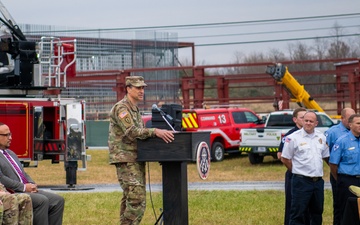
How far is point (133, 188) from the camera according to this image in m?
10.1

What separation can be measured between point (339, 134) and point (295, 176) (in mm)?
1050

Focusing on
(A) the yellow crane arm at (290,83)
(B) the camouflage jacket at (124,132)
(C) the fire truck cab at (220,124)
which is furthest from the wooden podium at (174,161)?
(A) the yellow crane arm at (290,83)

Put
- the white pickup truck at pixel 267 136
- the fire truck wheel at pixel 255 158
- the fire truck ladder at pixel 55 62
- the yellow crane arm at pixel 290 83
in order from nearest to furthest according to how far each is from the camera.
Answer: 1. the fire truck ladder at pixel 55 62
2. the white pickup truck at pixel 267 136
3. the fire truck wheel at pixel 255 158
4. the yellow crane arm at pixel 290 83

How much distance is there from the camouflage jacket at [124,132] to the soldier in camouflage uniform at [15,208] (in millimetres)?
1184

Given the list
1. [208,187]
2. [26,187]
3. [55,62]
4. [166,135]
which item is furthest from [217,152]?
[166,135]

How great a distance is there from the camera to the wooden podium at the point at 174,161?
379 inches

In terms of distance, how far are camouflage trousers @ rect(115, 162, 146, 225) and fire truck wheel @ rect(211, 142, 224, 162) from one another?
1750 cm

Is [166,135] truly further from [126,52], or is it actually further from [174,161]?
[126,52]

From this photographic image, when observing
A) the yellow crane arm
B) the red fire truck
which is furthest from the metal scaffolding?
the red fire truck

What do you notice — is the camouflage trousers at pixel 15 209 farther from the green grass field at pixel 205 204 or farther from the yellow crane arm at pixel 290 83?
the yellow crane arm at pixel 290 83

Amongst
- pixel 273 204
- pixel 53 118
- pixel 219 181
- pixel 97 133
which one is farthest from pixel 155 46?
pixel 273 204

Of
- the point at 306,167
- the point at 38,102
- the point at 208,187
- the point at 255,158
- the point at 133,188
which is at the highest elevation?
the point at 38,102

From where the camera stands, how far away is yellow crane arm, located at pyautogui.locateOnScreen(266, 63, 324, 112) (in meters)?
31.5

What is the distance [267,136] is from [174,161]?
1591 centimetres
